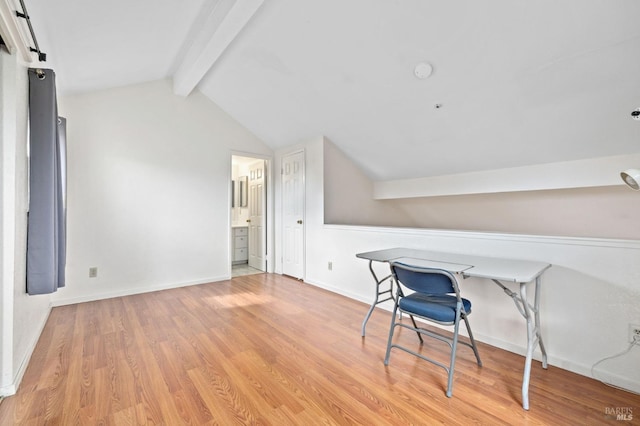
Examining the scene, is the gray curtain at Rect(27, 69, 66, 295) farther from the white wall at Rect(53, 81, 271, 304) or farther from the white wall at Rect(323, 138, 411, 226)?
the white wall at Rect(323, 138, 411, 226)

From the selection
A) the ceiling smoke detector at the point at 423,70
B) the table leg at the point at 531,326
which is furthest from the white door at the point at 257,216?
the table leg at the point at 531,326

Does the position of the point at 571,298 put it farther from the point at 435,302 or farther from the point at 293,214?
the point at 293,214

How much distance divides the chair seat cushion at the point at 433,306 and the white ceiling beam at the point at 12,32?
295 centimetres

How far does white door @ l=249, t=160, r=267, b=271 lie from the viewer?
5.12m

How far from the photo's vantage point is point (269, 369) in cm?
199

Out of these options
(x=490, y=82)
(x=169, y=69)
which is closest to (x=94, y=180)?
(x=169, y=69)

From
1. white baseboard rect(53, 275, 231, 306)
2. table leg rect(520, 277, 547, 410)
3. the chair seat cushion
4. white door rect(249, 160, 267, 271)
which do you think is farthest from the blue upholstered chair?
white door rect(249, 160, 267, 271)

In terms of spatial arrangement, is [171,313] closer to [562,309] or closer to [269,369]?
[269,369]

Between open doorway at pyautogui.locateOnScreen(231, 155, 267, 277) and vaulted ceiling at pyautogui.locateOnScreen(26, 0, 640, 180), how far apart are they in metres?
1.89

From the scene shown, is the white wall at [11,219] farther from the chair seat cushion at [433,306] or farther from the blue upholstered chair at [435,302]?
the chair seat cushion at [433,306]

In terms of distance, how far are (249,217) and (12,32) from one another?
13.8ft

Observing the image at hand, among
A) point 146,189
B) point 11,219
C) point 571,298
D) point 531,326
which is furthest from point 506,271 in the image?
point 146,189

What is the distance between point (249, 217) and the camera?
5703 mm

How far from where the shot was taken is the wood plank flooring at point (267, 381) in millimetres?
1545
